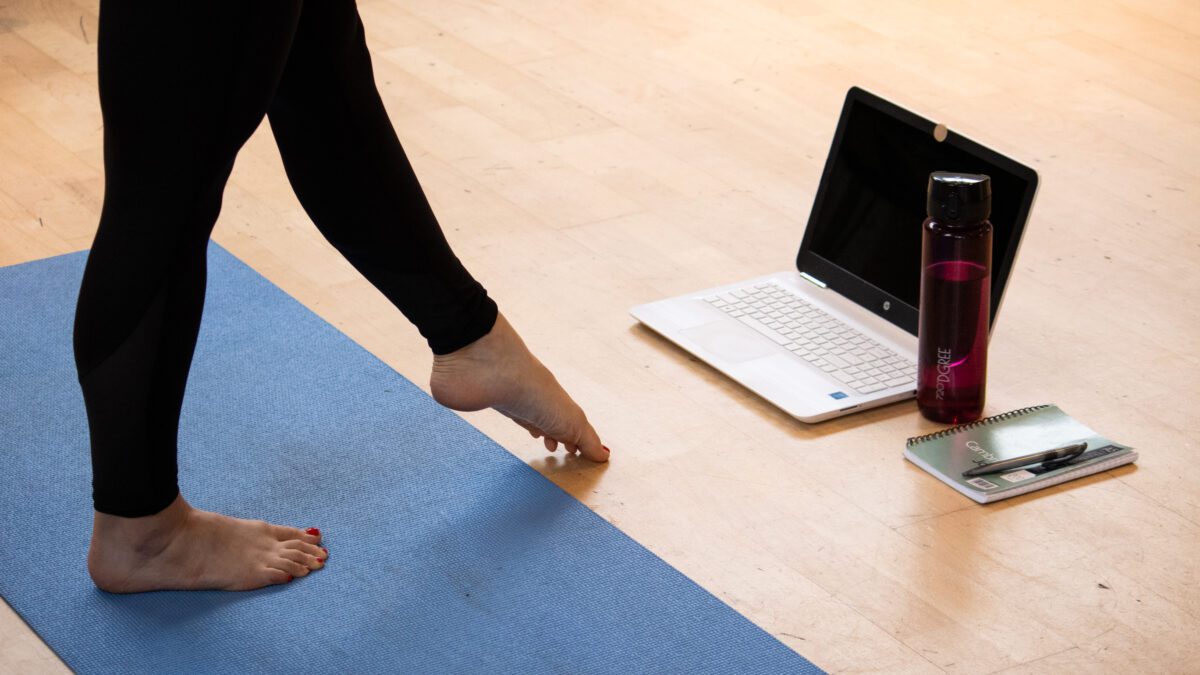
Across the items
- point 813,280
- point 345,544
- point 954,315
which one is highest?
point 954,315

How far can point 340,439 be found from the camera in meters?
1.67


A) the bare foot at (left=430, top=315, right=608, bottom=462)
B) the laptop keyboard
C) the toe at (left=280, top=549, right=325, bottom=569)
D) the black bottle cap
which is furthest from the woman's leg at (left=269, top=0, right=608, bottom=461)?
the black bottle cap

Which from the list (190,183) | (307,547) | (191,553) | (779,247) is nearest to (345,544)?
(307,547)

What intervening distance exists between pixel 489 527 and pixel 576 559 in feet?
0.34

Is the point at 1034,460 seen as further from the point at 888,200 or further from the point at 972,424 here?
the point at 888,200

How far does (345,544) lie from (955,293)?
682mm

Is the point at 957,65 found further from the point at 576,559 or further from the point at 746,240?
the point at 576,559

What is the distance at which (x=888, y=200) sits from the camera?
1.84 meters

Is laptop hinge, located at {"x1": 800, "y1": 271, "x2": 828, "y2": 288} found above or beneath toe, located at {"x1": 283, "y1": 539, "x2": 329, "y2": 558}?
above

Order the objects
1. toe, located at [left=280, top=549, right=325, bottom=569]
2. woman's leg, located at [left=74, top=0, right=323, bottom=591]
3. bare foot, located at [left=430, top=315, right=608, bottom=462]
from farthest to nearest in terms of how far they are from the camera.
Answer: bare foot, located at [left=430, top=315, right=608, bottom=462], toe, located at [left=280, top=549, right=325, bottom=569], woman's leg, located at [left=74, top=0, right=323, bottom=591]

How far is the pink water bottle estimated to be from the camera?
5.27 feet

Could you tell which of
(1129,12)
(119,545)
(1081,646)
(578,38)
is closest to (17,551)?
(119,545)

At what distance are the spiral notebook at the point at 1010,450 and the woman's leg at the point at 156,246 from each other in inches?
28.6

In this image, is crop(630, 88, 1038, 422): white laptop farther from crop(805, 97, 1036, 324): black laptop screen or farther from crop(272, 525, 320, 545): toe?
crop(272, 525, 320, 545): toe
